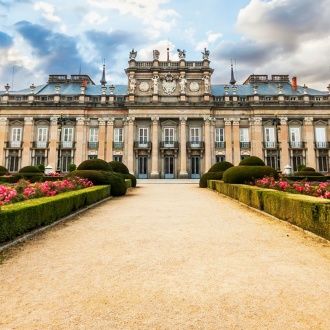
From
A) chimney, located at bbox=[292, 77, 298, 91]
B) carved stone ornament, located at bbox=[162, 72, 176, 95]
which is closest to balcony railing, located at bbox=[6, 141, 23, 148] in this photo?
carved stone ornament, located at bbox=[162, 72, 176, 95]

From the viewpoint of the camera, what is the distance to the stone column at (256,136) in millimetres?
35094

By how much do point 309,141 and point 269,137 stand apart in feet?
16.8

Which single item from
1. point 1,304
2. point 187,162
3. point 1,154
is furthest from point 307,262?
point 1,154

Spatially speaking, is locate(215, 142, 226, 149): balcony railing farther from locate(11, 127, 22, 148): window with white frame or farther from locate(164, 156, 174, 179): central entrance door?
locate(11, 127, 22, 148): window with white frame

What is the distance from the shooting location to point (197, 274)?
11.8 ft

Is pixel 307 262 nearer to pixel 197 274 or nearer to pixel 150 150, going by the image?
pixel 197 274

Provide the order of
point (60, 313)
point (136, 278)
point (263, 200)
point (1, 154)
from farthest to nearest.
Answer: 1. point (1, 154)
2. point (263, 200)
3. point (136, 278)
4. point (60, 313)

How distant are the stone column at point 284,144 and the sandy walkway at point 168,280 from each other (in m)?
31.4

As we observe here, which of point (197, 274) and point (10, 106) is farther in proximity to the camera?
point (10, 106)

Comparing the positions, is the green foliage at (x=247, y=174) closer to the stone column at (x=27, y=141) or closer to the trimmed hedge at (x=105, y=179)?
the trimmed hedge at (x=105, y=179)

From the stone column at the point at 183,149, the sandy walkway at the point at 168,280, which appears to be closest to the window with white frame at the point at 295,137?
the stone column at the point at 183,149

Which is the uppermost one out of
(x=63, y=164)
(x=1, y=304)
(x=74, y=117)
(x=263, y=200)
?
(x=74, y=117)

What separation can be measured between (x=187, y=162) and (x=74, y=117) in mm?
16246

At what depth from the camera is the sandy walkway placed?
2520 mm
